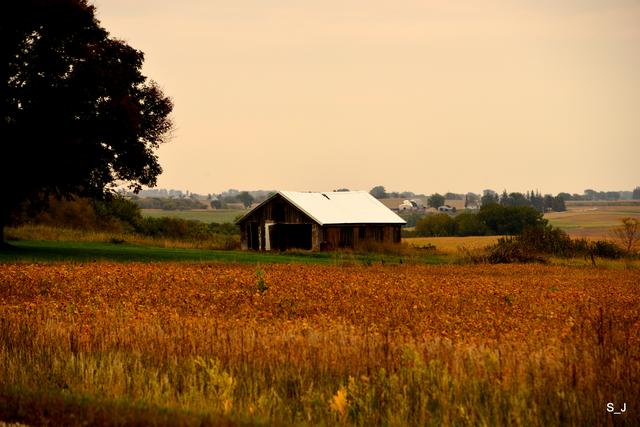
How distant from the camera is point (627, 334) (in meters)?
15.1

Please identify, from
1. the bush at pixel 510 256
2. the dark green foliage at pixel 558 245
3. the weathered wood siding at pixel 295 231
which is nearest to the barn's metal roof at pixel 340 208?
the weathered wood siding at pixel 295 231

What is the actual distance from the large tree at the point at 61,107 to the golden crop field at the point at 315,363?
22613 mm

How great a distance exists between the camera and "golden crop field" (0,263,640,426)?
38.0 ft

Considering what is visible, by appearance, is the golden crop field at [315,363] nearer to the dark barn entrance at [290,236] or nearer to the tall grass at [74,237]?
the tall grass at [74,237]

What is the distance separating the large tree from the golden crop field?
22.6 metres

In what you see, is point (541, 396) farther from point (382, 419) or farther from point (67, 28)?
point (67, 28)

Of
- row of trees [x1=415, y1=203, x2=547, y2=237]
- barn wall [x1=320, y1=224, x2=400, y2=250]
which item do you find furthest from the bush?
row of trees [x1=415, y1=203, x2=547, y2=237]

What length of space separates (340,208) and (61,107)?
33.7m

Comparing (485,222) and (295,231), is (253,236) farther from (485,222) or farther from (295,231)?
(485,222)

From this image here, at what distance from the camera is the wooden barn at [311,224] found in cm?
6912

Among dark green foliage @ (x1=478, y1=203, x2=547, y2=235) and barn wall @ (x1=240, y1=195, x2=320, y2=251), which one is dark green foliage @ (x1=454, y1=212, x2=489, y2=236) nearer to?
dark green foliage @ (x1=478, y1=203, x2=547, y2=235)

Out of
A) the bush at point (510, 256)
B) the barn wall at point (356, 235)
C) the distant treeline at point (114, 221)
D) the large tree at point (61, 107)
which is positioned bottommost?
the bush at point (510, 256)

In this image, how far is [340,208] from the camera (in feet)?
242

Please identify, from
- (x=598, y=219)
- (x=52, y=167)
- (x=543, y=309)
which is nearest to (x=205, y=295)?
(x=543, y=309)
